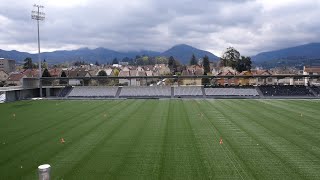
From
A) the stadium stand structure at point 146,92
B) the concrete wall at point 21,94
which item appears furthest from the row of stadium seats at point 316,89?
the concrete wall at point 21,94

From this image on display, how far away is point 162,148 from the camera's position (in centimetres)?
1661

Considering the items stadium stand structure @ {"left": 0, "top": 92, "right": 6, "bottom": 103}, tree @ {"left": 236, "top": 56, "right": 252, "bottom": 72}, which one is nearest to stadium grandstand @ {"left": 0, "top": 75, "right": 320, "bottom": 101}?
stadium stand structure @ {"left": 0, "top": 92, "right": 6, "bottom": 103}

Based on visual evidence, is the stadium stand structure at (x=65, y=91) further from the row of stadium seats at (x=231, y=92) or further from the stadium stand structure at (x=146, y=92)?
the row of stadium seats at (x=231, y=92)

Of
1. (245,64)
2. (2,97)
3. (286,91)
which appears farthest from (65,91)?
(245,64)

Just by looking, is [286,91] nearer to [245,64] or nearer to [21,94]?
[21,94]

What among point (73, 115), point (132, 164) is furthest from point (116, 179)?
point (73, 115)

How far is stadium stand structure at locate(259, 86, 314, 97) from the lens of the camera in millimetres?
52094

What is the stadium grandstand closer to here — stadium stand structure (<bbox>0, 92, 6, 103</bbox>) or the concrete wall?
the concrete wall

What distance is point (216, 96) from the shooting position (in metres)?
52.7

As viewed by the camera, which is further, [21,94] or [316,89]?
[316,89]

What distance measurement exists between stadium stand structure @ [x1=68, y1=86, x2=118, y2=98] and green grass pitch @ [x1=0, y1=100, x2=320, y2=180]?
2740 cm

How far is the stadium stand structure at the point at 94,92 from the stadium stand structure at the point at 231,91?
1602cm

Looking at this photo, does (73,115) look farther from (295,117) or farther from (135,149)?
(295,117)

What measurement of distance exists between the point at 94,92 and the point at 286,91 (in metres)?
31.9
